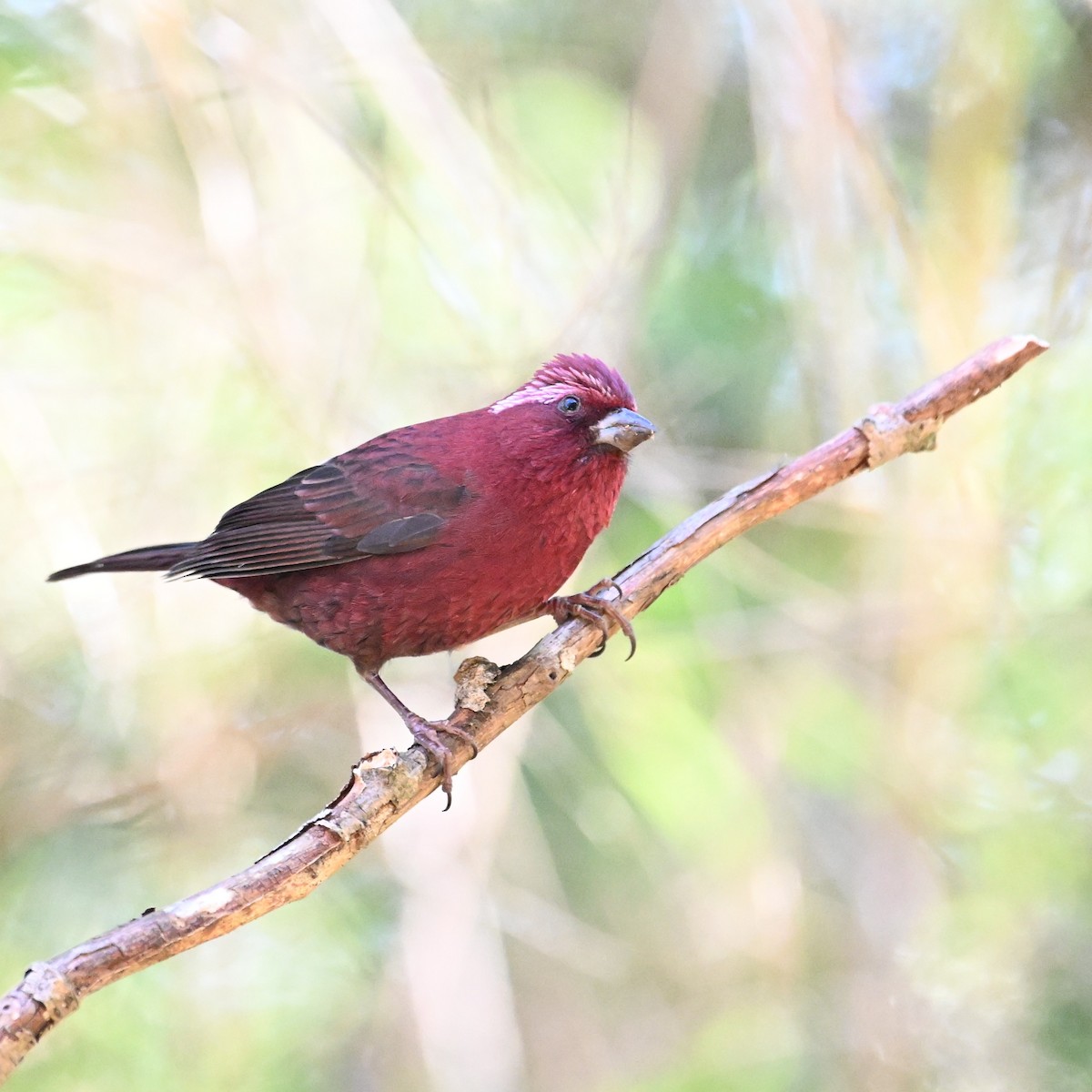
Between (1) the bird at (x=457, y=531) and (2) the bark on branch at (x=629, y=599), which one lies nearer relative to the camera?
(2) the bark on branch at (x=629, y=599)

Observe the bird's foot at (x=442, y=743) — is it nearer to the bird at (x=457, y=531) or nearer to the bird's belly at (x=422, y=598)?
the bird at (x=457, y=531)

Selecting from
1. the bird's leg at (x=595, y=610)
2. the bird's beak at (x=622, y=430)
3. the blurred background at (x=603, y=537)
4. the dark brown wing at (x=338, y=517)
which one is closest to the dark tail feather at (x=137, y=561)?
the dark brown wing at (x=338, y=517)

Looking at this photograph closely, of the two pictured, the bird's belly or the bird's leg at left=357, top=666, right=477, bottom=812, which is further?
the bird's belly

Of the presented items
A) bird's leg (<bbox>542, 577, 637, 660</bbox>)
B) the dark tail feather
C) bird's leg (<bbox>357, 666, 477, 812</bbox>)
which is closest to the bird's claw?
bird's leg (<bbox>357, 666, 477, 812</bbox>)

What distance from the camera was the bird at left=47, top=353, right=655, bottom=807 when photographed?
136 inches

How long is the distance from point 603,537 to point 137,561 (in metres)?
1.81

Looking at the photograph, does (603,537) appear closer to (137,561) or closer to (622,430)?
(622,430)

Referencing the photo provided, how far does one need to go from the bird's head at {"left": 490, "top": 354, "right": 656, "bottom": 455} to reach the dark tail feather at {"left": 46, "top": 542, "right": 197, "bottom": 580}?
49.0 inches

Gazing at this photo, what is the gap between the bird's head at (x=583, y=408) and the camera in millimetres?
3459

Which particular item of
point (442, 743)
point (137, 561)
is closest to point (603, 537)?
point (137, 561)

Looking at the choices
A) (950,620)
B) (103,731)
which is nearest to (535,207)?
(950,620)

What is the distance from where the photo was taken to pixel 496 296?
4.88 meters

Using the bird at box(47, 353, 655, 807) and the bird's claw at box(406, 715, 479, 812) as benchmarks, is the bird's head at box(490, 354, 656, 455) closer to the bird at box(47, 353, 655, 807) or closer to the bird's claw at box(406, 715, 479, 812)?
the bird at box(47, 353, 655, 807)

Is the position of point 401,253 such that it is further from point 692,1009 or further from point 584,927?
point 692,1009
